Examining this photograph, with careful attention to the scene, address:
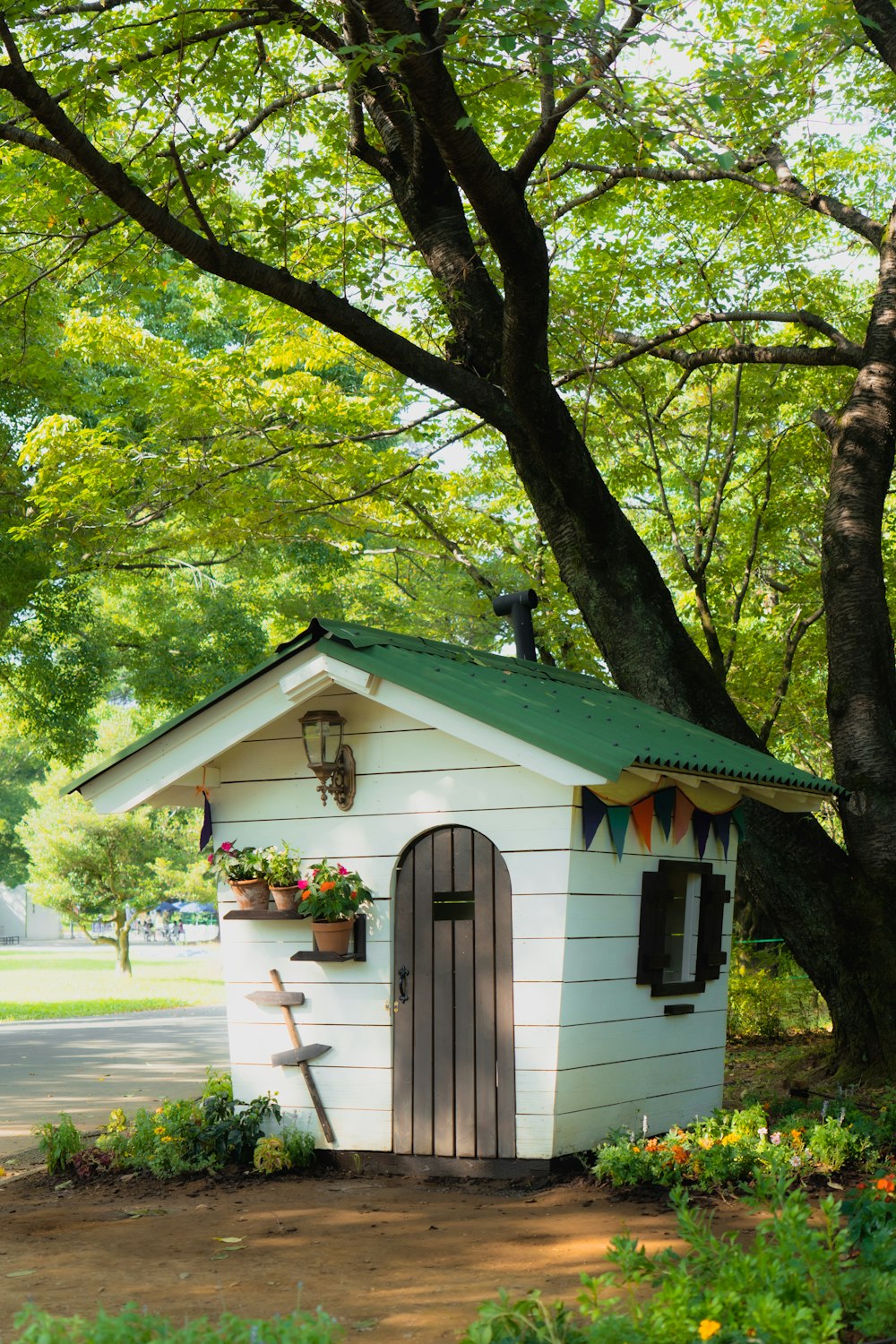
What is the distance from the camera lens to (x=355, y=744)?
313 inches

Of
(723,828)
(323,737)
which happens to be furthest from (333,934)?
(723,828)

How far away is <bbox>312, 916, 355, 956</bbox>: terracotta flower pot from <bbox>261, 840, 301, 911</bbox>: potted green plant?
0.86 feet

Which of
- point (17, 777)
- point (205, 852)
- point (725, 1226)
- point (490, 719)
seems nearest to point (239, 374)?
point (205, 852)

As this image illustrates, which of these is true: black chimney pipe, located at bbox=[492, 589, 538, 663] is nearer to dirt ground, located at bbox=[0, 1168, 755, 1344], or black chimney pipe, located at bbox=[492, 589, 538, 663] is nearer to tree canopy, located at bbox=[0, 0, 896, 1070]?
tree canopy, located at bbox=[0, 0, 896, 1070]

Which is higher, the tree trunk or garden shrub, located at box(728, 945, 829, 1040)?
garden shrub, located at box(728, 945, 829, 1040)

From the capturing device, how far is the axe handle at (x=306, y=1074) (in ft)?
25.3

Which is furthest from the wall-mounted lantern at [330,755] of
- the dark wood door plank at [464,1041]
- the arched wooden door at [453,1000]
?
the dark wood door plank at [464,1041]

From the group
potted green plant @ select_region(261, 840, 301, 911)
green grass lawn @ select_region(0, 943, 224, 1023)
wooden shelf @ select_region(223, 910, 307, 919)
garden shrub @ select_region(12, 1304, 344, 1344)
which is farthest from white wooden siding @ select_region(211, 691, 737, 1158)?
green grass lawn @ select_region(0, 943, 224, 1023)

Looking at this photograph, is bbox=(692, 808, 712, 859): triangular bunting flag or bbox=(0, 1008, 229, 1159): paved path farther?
bbox=(0, 1008, 229, 1159): paved path

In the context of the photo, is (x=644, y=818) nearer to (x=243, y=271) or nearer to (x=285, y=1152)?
(x=285, y=1152)

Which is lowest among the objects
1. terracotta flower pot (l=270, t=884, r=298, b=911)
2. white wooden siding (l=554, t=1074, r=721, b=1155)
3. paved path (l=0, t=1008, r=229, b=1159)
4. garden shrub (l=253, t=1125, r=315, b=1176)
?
paved path (l=0, t=1008, r=229, b=1159)

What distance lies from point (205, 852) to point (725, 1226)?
13.6ft

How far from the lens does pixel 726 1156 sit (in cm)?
659

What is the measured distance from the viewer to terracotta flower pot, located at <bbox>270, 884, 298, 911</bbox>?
25.6ft
